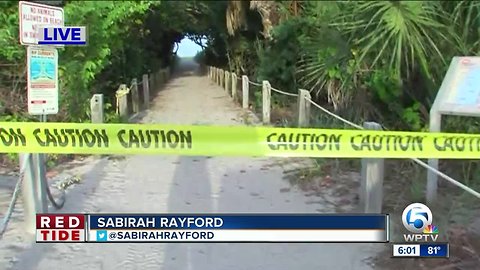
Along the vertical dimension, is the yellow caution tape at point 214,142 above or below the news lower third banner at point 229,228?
above

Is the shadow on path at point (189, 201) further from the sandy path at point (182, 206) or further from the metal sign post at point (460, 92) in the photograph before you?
the metal sign post at point (460, 92)

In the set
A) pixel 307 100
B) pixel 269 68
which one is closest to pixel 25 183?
pixel 307 100

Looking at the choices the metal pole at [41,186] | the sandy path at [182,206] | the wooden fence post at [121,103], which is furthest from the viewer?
the wooden fence post at [121,103]

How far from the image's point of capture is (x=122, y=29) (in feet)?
44.8

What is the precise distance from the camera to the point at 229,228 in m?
4.30

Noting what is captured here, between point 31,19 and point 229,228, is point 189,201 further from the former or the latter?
point 31,19

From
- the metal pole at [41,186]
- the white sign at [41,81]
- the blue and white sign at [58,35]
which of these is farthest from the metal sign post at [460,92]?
the metal pole at [41,186]

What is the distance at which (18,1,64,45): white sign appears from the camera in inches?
205

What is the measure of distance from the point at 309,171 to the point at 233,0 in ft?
51.2

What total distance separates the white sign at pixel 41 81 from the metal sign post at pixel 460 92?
3529mm

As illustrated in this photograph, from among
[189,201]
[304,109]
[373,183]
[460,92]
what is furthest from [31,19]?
[304,109]

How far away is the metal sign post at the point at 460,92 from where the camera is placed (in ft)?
17.1

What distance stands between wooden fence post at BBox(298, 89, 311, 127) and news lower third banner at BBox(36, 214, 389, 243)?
18.9ft

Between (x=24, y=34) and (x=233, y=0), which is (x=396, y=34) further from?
(x=233, y=0)
